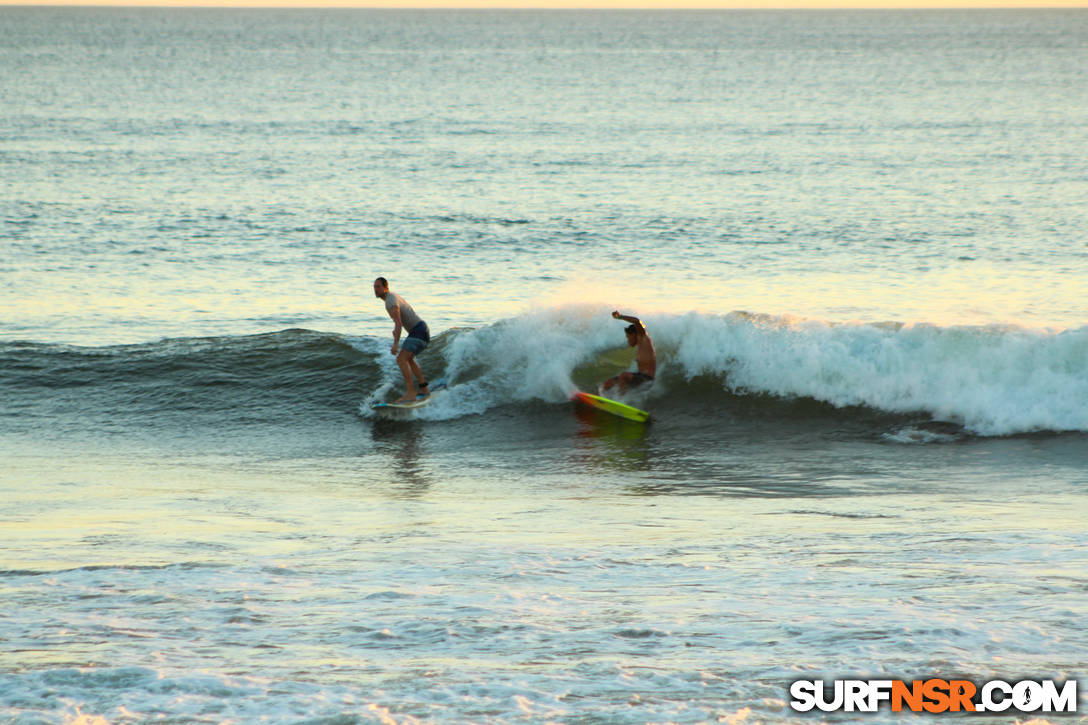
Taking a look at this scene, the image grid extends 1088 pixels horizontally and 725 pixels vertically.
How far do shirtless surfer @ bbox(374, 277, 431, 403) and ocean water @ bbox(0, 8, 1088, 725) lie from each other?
41 cm

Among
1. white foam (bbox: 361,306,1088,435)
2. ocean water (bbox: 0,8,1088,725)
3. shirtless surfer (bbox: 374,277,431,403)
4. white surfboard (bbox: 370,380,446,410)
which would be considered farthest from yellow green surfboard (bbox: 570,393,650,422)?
shirtless surfer (bbox: 374,277,431,403)

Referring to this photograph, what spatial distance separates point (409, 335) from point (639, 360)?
9.53 feet

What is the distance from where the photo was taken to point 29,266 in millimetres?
23281

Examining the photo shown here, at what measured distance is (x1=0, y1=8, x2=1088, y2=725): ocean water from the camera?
621 centimetres

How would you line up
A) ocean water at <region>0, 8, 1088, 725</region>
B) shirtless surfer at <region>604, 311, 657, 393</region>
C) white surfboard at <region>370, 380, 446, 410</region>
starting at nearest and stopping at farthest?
ocean water at <region>0, 8, 1088, 725</region> → shirtless surfer at <region>604, 311, 657, 393</region> → white surfboard at <region>370, 380, 446, 410</region>

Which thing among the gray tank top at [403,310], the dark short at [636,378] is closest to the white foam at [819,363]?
the dark short at [636,378]

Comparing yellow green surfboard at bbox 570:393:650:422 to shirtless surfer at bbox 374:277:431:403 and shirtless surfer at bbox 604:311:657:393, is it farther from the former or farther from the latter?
shirtless surfer at bbox 374:277:431:403

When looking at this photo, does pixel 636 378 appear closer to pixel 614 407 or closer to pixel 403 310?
pixel 614 407

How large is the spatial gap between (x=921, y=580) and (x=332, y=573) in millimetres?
3772

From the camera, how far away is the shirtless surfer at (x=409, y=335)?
1443cm

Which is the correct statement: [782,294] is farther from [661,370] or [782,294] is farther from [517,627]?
[517,627]

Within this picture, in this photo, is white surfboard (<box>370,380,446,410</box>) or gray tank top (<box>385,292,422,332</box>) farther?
white surfboard (<box>370,380,446,410</box>)

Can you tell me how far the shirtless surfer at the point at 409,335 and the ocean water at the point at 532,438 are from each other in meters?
0.41

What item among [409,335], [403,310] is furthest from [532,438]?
[403,310]
